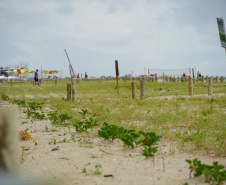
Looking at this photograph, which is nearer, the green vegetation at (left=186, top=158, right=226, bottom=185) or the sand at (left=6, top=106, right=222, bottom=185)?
the green vegetation at (left=186, top=158, right=226, bottom=185)

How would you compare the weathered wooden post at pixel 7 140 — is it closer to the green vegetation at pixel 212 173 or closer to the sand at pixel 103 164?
the sand at pixel 103 164

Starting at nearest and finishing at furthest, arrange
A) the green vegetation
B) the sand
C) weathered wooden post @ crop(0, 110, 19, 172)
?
weathered wooden post @ crop(0, 110, 19, 172)
the green vegetation
the sand

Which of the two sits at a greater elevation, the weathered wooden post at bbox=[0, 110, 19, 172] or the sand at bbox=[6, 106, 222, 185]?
the weathered wooden post at bbox=[0, 110, 19, 172]

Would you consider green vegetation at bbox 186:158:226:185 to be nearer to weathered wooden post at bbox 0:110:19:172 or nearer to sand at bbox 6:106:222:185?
sand at bbox 6:106:222:185

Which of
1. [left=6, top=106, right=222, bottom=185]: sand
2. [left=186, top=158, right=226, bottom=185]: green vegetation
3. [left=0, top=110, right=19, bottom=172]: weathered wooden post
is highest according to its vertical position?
[left=0, top=110, right=19, bottom=172]: weathered wooden post

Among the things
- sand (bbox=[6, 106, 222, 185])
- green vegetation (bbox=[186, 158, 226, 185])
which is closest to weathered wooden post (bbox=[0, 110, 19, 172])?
sand (bbox=[6, 106, 222, 185])

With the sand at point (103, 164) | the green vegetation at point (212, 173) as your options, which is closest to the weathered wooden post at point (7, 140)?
the sand at point (103, 164)

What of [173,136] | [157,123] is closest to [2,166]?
[173,136]

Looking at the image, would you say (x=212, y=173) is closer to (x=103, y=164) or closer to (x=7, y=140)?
(x=103, y=164)

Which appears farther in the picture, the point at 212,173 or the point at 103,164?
the point at 103,164

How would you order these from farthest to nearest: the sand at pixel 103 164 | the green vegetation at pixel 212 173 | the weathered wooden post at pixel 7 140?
the sand at pixel 103 164, the green vegetation at pixel 212 173, the weathered wooden post at pixel 7 140

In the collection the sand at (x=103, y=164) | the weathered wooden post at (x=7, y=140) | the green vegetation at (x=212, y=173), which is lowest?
the sand at (x=103, y=164)

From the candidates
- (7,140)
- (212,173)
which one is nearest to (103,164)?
(212,173)

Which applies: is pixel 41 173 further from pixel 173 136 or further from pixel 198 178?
pixel 173 136
